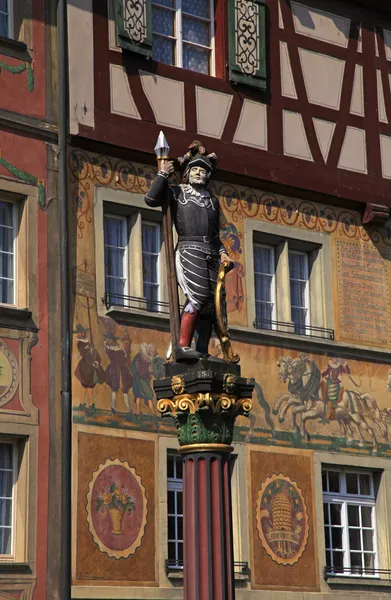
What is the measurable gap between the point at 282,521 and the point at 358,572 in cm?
158

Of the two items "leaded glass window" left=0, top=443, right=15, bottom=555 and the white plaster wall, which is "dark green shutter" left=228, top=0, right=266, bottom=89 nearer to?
the white plaster wall

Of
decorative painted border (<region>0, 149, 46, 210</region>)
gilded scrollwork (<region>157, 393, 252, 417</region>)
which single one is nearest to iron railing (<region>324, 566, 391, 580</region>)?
decorative painted border (<region>0, 149, 46, 210</region>)

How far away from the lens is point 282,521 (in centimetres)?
2033

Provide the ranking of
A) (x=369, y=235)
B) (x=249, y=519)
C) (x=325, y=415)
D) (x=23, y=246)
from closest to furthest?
(x=23, y=246)
(x=249, y=519)
(x=325, y=415)
(x=369, y=235)

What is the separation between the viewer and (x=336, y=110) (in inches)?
888

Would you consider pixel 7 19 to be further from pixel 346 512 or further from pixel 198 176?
pixel 346 512

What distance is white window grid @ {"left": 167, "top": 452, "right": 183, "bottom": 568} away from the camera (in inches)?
756

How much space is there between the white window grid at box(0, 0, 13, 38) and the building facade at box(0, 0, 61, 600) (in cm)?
1

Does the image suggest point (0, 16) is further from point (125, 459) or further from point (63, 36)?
point (125, 459)

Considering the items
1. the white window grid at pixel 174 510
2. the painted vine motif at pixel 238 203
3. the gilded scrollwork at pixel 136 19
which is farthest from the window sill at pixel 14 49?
the white window grid at pixel 174 510

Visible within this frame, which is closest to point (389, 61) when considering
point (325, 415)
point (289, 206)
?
point (289, 206)

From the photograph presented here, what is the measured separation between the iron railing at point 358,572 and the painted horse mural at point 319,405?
65.4 inches

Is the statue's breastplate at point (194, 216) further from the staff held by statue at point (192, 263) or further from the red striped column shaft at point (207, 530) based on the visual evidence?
the red striped column shaft at point (207, 530)

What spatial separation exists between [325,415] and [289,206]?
290 cm
